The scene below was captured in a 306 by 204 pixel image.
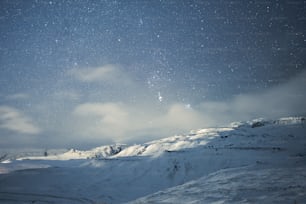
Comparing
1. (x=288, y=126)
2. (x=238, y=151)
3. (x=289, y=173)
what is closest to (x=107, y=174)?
(x=238, y=151)

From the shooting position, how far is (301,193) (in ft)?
26.8

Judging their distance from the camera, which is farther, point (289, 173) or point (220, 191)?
point (289, 173)

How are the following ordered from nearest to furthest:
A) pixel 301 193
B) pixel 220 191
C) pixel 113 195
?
pixel 301 193
pixel 220 191
pixel 113 195

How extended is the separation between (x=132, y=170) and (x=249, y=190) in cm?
5143

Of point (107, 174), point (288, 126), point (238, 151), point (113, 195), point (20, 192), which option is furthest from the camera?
point (288, 126)

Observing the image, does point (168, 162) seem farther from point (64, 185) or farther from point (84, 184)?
point (64, 185)

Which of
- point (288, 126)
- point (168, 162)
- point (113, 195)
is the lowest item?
point (113, 195)

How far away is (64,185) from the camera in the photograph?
51.1 meters

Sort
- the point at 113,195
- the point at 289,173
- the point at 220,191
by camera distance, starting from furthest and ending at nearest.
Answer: the point at 113,195 → the point at 289,173 → the point at 220,191

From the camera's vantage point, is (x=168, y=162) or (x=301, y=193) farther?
(x=168, y=162)

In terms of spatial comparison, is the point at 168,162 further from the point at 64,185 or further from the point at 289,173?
the point at 289,173

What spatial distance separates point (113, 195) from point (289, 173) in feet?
129

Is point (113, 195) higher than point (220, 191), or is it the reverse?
point (220, 191)

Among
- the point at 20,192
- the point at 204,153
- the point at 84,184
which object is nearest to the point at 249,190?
the point at 20,192
